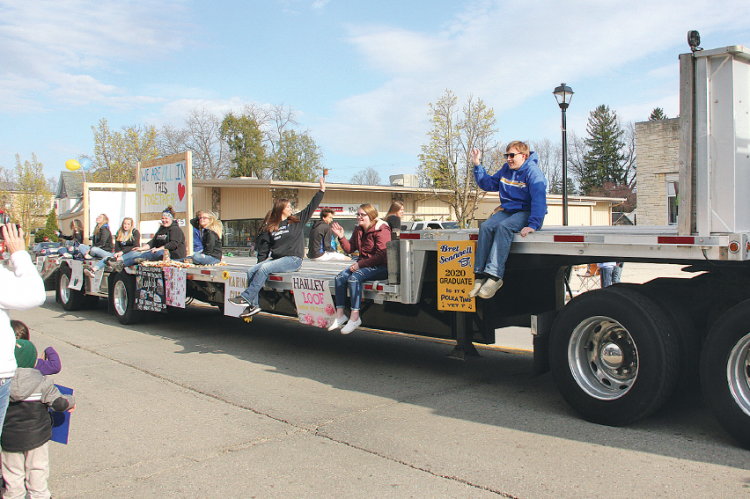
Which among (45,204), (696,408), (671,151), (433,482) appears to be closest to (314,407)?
(433,482)

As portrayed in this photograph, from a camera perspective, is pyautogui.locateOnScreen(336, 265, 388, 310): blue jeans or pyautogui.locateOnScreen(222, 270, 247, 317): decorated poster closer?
pyautogui.locateOnScreen(336, 265, 388, 310): blue jeans

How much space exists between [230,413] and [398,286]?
78.3 inches

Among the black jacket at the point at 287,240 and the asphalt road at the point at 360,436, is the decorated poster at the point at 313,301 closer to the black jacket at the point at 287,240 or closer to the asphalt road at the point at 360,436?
the asphalt road at the point at 360,436

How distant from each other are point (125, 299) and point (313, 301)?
5.15 metres

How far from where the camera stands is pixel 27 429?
313 centimetres

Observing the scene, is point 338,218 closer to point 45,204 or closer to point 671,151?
point 671,151

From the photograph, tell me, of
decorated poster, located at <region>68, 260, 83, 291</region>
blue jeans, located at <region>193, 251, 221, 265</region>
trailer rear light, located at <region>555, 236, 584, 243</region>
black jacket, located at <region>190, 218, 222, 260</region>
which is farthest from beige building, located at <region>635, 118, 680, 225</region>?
decorated poster, located at <region>68, 260, 83, 291</region>

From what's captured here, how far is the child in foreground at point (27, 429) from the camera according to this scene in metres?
3.11

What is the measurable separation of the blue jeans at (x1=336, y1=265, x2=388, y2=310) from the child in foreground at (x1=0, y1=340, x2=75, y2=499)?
11.2 ft

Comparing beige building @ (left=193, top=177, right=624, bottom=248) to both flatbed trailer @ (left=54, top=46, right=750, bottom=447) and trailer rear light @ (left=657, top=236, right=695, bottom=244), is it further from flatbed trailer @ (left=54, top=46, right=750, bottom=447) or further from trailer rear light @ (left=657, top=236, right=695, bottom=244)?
trailer rear light @ (left=657, top=236, right=695, bottom=244)

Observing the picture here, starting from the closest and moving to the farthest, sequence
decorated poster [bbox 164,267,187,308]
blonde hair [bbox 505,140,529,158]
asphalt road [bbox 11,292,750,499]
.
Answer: asphalt road [bbox 11,292,750,499], blonde hair [bbox 505,140,529,158], decorated poster [bbox 164,267,187,308]

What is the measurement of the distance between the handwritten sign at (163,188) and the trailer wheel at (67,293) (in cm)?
214

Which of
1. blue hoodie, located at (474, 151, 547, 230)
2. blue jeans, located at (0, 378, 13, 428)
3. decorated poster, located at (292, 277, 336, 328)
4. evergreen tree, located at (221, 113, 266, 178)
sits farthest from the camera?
evergreen tree, located at (221, 113, 266, 178)

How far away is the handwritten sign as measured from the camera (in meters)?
10.9
